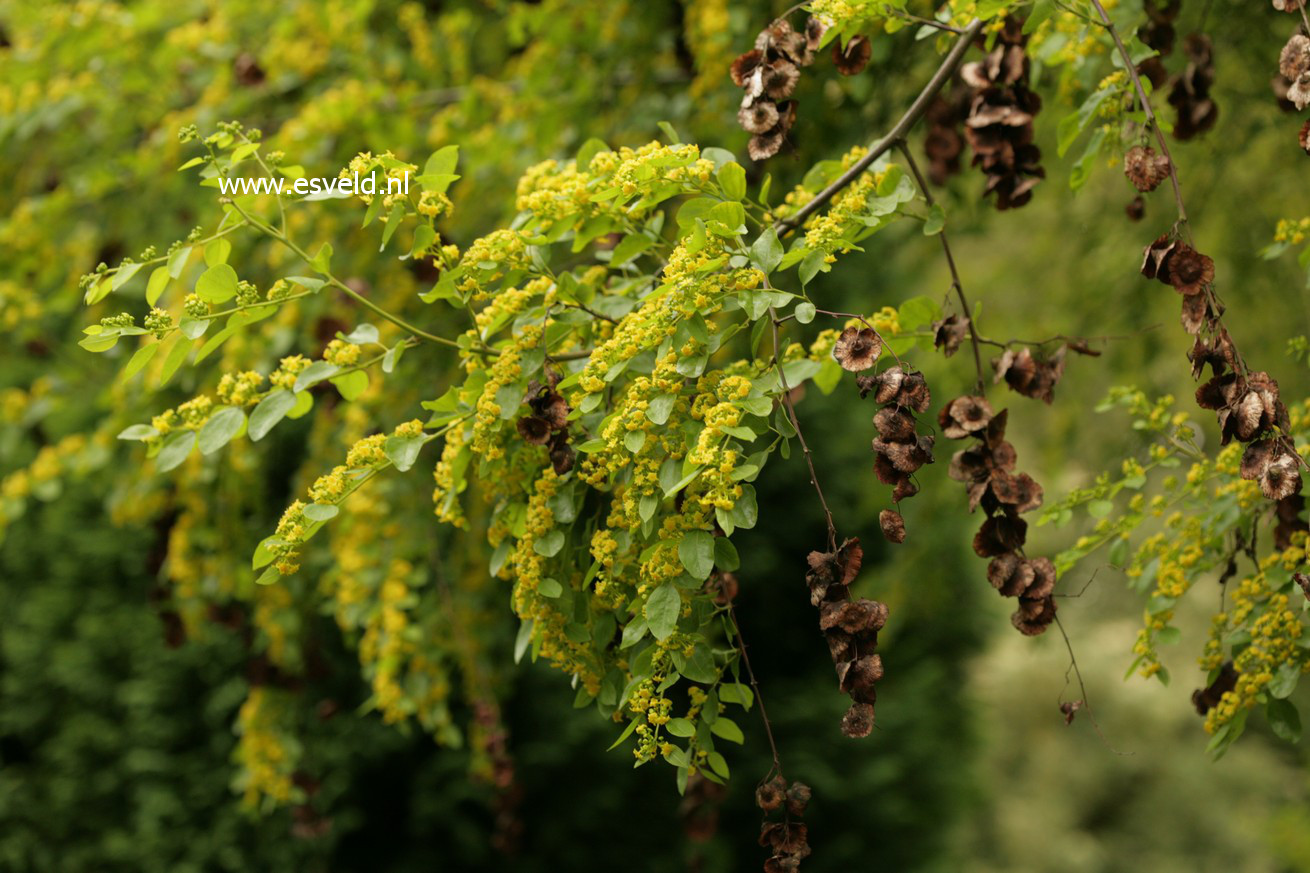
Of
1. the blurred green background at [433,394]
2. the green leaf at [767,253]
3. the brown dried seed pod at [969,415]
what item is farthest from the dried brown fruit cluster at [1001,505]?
the blurred green background at [433,394]

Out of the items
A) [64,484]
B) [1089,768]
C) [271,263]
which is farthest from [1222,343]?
[1089,768]

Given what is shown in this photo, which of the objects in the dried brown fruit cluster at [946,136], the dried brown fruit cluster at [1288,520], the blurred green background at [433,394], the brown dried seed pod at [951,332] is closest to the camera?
the brown dried seed pod at [951,332]

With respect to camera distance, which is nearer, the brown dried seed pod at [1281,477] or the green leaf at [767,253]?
the brown dried seed pod at [1281,477]

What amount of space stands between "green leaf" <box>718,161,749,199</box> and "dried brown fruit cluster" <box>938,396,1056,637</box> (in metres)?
0.35

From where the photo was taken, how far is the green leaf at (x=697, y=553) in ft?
3.59

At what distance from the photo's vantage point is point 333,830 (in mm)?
3900

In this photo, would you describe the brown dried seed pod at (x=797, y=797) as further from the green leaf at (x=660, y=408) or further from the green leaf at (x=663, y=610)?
the green leaf at (x=660, y=408)

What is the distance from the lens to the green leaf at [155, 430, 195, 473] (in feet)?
4.32

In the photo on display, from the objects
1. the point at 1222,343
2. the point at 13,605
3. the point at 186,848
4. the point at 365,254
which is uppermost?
the point at 1222,343

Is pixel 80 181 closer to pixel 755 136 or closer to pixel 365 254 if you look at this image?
pixel 365 254

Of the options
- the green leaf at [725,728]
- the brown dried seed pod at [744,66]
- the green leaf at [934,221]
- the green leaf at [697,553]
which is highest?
the brown dried seed pod at [744,66]

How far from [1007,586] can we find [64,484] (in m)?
4.08

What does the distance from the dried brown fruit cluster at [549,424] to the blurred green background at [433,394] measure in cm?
131

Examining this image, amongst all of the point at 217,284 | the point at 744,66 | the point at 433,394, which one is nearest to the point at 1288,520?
Answer: the point at 744,66
